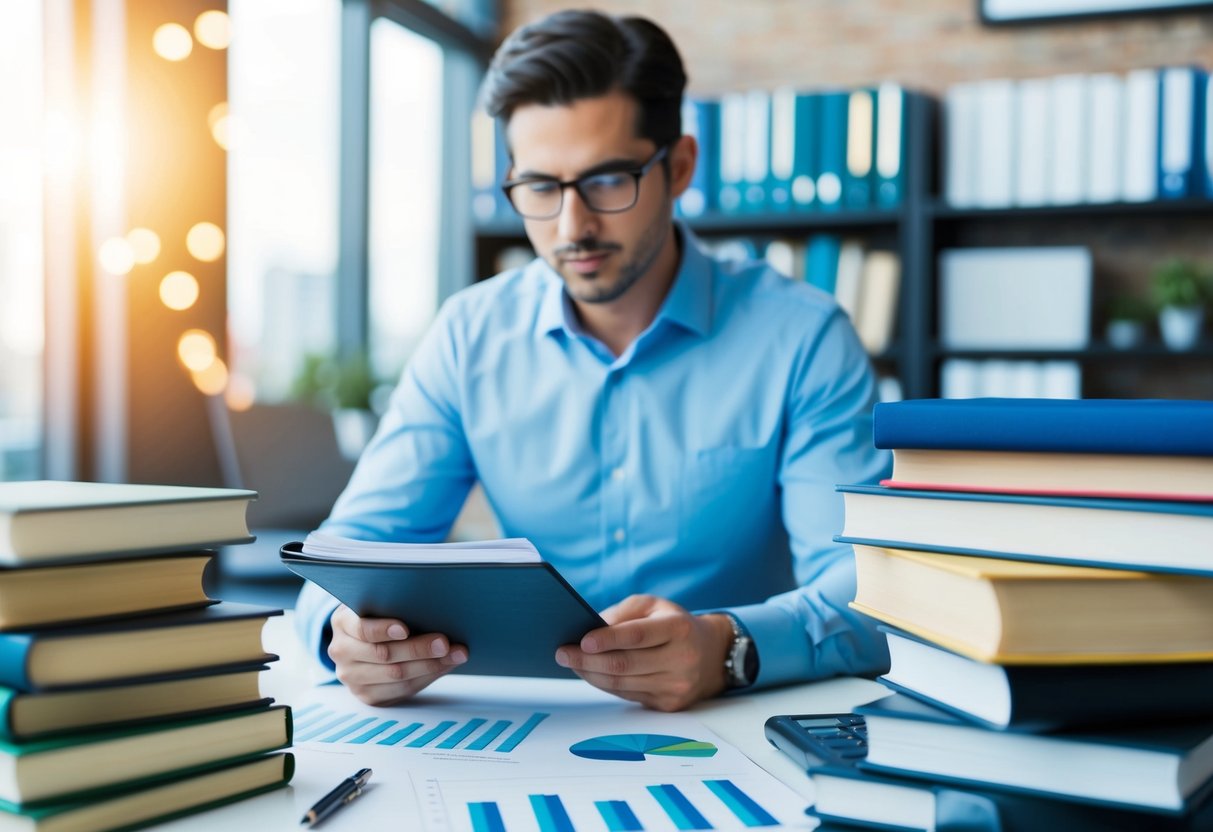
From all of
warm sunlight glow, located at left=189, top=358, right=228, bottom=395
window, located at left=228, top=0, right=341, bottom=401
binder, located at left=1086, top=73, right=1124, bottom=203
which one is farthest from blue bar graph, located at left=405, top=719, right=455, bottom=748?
binder, located at left=1086, top=73, right=1124, bottom=203

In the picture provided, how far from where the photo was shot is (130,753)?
67 centimetres

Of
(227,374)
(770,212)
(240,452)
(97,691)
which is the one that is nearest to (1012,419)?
(97,691)

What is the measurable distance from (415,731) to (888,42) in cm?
340

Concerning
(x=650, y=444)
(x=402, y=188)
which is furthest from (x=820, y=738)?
(x=402, y=188)

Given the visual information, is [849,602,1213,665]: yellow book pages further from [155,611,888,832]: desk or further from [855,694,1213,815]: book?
[155,611,888,832]: desk

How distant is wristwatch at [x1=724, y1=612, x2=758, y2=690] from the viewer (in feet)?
3.39

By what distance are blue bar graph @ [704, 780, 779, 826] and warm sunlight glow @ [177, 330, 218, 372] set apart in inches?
84.5

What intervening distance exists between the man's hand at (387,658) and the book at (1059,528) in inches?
16.6

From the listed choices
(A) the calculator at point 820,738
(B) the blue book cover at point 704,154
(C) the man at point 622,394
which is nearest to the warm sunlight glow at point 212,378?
(C) the man at point 622,394

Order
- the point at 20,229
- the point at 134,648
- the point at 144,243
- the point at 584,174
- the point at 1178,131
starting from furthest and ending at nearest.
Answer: the point at 1178,131
the point at 144,243
the point at 20,229
the point at 584,174
the point at 134,648

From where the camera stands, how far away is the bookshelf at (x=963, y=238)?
333cm

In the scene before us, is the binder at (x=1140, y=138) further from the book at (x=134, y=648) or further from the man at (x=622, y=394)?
the book at (x=134, y=648)

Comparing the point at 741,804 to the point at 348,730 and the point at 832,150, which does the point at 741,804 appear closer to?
the point at 348,730

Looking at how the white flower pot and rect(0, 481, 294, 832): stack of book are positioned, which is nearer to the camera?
rect(0, 481, 294, 832): stack of book
